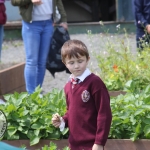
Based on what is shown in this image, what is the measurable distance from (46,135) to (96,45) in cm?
677

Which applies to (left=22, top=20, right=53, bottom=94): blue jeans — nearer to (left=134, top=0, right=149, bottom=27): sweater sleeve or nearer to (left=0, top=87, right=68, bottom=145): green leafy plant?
(left=134, top=0, right=149, bottom=27): sweater sleeve

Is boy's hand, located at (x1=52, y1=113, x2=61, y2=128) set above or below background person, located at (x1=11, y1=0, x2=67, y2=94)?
below

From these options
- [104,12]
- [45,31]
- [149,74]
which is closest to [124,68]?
[149,74]

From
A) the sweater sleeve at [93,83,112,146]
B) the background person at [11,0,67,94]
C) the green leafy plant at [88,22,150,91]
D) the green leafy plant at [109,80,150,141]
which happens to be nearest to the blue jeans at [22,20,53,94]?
the background person at [11,0,67,94]

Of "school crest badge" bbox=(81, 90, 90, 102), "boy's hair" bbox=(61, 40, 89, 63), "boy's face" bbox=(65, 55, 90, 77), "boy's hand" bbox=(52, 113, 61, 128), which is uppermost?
"boy's hair" bbox=(61, 40, 89, 63)

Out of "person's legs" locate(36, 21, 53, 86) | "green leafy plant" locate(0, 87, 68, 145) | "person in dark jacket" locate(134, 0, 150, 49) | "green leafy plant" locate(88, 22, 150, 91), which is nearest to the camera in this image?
"green leafy plant" locate(0, 87, 68, 145)

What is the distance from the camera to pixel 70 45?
3.66m

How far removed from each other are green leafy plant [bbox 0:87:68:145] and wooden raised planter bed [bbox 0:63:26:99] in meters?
1.68

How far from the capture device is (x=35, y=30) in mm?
6348

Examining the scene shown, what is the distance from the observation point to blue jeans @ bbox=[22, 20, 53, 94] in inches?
250

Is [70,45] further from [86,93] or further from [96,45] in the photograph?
[96,45]

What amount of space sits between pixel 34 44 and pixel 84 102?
286 centimetres

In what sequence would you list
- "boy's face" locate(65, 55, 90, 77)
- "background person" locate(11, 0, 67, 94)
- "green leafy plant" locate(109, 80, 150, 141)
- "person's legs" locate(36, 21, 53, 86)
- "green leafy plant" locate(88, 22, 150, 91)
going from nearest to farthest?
"boy's face" locate(65, 55, 90, 77) < "green leafy plant" locate(109, 80, 150, 141) < "green leafy plant" locate(88, 22, 150, 91) < "background person" locate(11, 0, 67, 94) < "person's legs" locate(36, 21, 53, 86)

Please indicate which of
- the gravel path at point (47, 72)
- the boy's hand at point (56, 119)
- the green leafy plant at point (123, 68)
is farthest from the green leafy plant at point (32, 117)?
the gravel path at point (47, 72)
